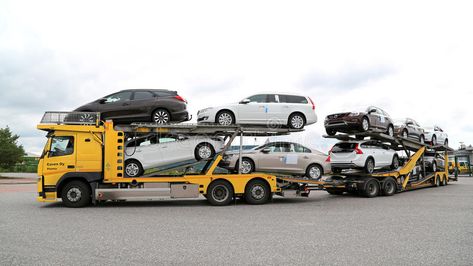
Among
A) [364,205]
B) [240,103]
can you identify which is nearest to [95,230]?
[240,103]

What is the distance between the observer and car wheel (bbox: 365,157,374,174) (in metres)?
14.7

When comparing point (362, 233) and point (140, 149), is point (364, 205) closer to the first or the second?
point (362, 233)

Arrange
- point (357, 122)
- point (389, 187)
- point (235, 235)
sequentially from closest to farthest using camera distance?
point (235, 235) < point (357, 122) < point (389, 187)

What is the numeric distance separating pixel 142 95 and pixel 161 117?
2.98 feet

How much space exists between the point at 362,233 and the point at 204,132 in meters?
6.01

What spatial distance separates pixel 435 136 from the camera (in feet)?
64.2

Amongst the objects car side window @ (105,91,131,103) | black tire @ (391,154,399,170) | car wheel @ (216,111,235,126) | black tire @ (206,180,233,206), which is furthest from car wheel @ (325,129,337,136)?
car side window @ (105,91,131,103)

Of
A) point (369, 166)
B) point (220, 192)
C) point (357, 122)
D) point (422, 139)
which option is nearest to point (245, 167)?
point (220, 192)

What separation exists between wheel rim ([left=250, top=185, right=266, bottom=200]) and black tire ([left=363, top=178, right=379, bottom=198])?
4.85 meters

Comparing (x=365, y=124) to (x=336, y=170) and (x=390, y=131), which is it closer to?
(x=390, y=131)

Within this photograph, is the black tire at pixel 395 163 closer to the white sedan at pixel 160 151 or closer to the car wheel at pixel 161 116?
the white sedan at pixel 160 151

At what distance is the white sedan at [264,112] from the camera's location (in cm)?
1232

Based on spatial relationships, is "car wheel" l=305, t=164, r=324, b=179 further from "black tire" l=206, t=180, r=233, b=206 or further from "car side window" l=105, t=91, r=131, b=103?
"car side window" l=105, t=91, r=131, b=103

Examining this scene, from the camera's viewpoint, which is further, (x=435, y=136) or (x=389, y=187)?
(x=435, y=136)
